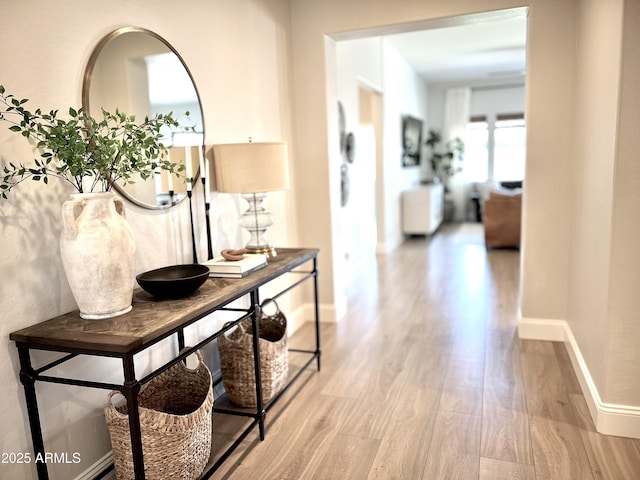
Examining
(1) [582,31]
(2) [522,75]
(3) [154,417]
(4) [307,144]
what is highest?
(2) [522,75]

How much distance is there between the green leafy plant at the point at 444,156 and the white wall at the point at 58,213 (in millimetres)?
7499

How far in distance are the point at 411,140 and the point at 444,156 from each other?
5.55 ft

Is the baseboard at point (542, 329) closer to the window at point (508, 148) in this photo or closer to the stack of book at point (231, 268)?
the stack of book at point (231, 268)

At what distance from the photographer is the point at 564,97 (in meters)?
3.07

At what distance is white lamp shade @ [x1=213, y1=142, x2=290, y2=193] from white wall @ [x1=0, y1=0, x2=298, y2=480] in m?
0.22

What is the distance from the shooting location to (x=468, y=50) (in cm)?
693

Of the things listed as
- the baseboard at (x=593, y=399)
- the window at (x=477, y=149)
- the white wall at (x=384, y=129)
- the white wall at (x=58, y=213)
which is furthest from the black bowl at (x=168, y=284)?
the window at (x=477, y=149)

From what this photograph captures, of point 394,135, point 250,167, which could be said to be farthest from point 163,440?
point 394,135

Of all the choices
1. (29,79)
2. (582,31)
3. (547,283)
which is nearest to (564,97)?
(582,31)

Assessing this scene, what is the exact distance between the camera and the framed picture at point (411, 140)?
7.72 meters

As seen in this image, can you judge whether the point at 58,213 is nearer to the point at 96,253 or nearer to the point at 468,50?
the point at 96,253

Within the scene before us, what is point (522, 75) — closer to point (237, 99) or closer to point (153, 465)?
point (237, 99)

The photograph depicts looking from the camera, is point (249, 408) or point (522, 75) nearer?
point (249, 408)

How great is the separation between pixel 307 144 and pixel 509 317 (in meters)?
2.04
